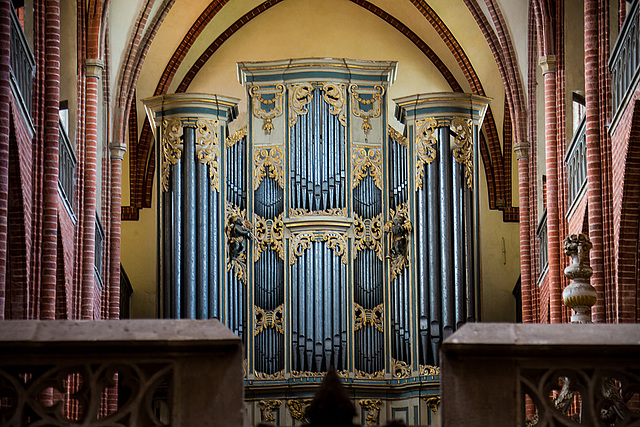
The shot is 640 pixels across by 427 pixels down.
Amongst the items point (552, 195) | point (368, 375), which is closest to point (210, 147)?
point (368, 375)

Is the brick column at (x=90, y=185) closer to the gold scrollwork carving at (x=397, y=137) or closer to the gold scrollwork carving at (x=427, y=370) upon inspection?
the gold scrollwork carving at (x=397, y=137)

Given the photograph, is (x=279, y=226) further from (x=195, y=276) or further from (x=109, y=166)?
(x=109, y=166)

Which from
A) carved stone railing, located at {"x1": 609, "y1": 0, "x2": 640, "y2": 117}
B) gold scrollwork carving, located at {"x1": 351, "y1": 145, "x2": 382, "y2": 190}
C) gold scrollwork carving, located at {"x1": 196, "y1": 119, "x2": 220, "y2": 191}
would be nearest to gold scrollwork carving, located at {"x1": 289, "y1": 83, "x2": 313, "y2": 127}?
gold scrollwork carving, located at {"x1": 351, "y1": 145, "x2": 382, "y2": 190}

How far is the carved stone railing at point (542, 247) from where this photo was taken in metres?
18.2

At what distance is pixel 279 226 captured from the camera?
18797 mm

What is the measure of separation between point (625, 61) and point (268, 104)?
7.58m

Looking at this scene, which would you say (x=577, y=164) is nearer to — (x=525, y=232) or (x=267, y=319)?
(x=525, y=232)

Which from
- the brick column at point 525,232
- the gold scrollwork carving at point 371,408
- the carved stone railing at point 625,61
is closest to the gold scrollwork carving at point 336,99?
the brick column at point 525,232

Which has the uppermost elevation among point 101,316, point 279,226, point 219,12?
point 219,12

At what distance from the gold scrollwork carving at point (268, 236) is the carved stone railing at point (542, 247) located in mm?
3513

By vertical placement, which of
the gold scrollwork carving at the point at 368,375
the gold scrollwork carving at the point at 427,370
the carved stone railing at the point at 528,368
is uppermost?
the carved stone railing at the point at 528,368

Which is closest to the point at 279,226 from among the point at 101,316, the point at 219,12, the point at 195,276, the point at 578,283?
the point at 195,276

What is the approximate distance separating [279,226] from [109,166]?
2811mm

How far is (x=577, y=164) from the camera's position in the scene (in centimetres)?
1561
